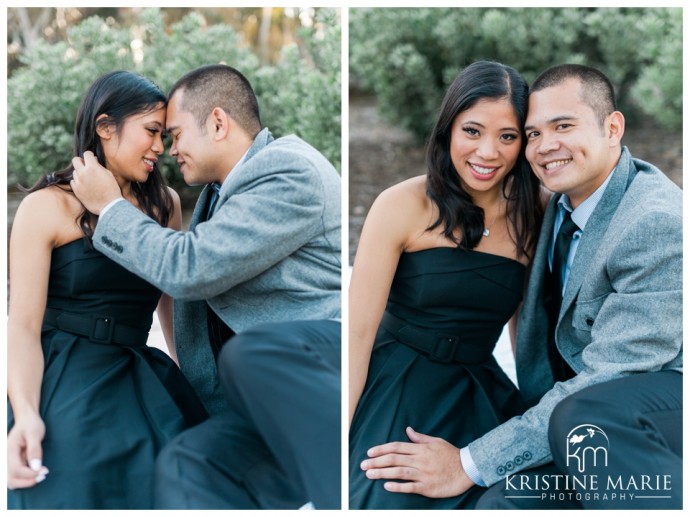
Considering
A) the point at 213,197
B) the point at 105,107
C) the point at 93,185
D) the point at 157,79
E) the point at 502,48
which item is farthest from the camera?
the point at 502,48

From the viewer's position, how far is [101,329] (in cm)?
235

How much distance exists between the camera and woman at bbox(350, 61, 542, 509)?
2410 mm

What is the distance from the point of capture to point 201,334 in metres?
2.50

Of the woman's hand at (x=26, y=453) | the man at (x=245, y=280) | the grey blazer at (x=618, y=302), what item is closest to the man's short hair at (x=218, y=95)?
the man at (x=245, y=280)

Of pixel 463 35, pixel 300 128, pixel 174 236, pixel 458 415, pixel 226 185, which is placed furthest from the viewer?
pixel 463 35

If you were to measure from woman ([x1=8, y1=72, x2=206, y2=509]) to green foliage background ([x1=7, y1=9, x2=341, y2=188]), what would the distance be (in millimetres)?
1209

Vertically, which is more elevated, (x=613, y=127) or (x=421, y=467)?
(x=613, y=127)

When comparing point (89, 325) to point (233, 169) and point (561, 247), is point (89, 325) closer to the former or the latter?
point (233, 169)

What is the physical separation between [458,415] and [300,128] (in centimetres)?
168

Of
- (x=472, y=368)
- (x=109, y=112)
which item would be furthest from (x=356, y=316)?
(x=109, y=112)

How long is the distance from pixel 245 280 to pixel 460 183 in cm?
76

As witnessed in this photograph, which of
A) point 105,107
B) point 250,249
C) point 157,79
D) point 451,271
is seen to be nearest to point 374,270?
point 451,271

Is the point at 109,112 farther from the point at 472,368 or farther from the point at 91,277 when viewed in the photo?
the point at 472,368

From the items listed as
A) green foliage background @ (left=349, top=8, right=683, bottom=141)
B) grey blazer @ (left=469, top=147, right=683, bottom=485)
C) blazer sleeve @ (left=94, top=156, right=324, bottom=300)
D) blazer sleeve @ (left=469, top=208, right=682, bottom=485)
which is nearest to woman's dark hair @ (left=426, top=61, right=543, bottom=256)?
grey blazer @ (left=469, top=147, right=683, bottom=485)
